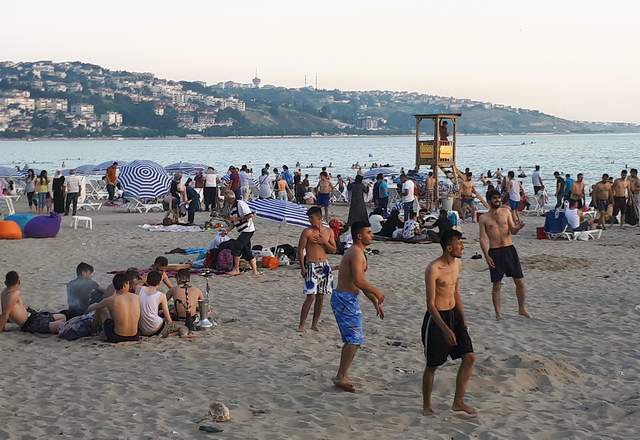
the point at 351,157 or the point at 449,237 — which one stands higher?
the point at 449,237

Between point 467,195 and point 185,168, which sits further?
point 185,168

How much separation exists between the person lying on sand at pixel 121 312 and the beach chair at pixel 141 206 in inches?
608

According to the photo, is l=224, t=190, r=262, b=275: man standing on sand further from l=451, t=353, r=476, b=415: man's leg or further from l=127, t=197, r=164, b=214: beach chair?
→ l=127, t=197, r=164, b=214: beach chair

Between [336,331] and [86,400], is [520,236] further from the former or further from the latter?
[86,400]

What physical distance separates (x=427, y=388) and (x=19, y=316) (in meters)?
4.81

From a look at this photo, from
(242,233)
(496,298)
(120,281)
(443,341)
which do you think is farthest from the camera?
(242,233)

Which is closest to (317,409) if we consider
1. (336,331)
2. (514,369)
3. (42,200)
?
(514,369)

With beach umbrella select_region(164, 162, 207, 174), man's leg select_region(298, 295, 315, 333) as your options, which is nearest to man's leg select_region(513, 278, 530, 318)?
man's leg select_region(298, 295, 315, 333)

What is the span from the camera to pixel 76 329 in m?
8.45

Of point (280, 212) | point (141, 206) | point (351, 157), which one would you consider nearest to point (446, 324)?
point (280, 212)

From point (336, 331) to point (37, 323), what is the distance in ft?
10.1

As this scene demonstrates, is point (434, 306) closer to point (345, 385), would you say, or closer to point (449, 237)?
point (449, 237)

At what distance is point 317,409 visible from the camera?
616cm

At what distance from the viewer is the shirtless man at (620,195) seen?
18.7 meters
